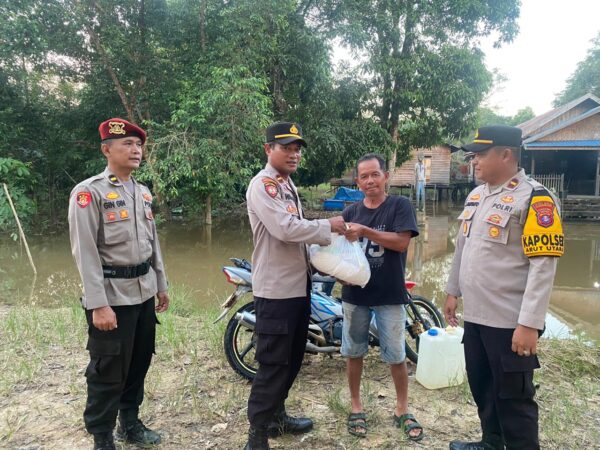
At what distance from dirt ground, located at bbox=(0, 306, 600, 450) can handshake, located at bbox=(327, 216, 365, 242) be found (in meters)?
1.23

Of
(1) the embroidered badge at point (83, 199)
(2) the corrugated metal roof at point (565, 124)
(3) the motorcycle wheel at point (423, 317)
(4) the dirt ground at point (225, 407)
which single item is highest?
(2) the corrugated metal roof at point (565, 124)

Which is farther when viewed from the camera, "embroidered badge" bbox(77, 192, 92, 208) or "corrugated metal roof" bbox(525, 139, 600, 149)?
"corrugated metal roof" bbox(525, 139, 600, 149)

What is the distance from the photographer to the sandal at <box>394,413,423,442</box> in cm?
252

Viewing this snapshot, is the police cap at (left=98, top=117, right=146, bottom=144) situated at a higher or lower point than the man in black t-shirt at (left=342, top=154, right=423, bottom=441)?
higher

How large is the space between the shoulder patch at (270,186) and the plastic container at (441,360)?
176 cm

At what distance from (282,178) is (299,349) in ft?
3.32

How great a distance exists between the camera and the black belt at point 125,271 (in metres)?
2.24

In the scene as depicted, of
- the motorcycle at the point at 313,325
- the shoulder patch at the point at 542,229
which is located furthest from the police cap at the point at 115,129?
the shoulder patch at the point at 542,229

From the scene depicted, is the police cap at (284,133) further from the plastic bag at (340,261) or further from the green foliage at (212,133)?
the green foliage at (212,133)

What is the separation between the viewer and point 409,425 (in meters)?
2.55

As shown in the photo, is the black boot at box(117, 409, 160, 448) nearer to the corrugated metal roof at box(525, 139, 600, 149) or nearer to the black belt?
the black belt

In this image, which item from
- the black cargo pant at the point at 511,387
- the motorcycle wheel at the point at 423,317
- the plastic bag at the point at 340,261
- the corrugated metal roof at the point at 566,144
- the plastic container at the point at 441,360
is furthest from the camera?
the corrugated metal roof at the point at 566,144

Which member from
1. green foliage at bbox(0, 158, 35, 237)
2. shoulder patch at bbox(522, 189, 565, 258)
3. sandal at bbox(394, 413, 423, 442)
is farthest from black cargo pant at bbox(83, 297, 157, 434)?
green foliage at bbox(0, 158, 35, 237)

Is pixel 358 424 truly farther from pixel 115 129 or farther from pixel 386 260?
pixel 115 129
